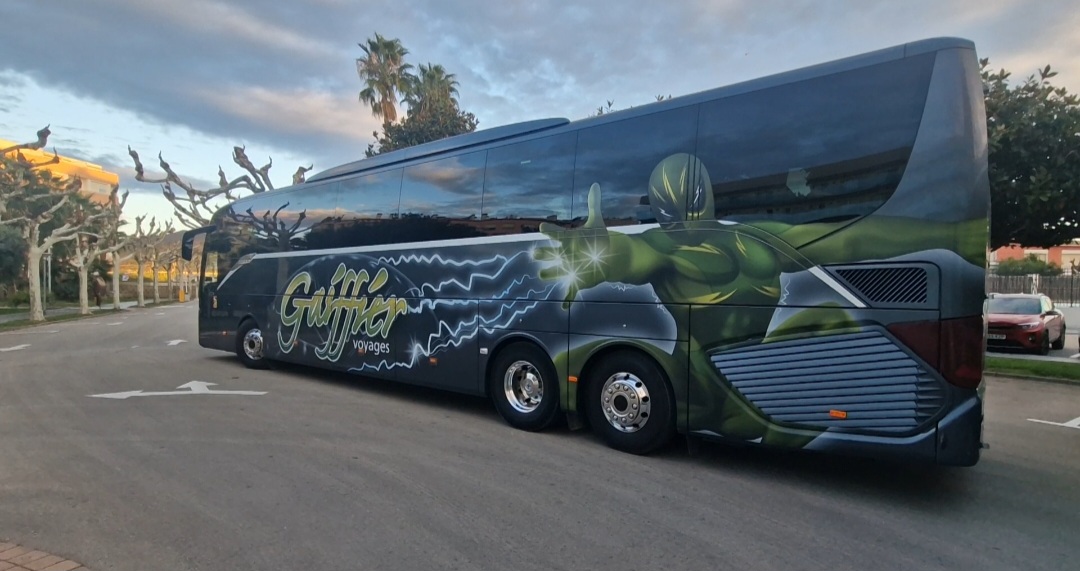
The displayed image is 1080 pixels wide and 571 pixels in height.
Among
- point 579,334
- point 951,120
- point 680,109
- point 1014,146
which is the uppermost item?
point 1014,146

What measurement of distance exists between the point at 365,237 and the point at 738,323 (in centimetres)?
625

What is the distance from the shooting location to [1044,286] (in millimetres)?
39781

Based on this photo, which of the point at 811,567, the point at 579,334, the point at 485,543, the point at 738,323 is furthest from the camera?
the point at 579,334

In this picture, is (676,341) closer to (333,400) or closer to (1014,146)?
(333,400)

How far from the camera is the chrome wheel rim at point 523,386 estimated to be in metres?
7.67

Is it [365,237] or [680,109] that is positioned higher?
[680,109]

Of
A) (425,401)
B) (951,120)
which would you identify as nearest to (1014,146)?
(951,120)

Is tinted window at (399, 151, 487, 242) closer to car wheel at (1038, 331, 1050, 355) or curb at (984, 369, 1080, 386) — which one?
curb at (984, 369, 1080, 386)

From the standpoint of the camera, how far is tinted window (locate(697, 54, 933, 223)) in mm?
5031

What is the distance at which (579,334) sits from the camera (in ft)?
23.0

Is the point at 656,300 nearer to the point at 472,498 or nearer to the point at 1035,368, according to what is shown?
the point at 472,498

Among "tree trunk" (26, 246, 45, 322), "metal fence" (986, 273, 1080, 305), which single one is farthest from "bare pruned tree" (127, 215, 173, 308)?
"metal fence" (986, 273, 1080, 305)

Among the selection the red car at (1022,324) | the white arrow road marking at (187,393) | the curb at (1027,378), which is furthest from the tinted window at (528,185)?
the red car at (1022,324)

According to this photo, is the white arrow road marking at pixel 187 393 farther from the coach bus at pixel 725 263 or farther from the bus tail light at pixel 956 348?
the bus tail light at pixel 956 348
